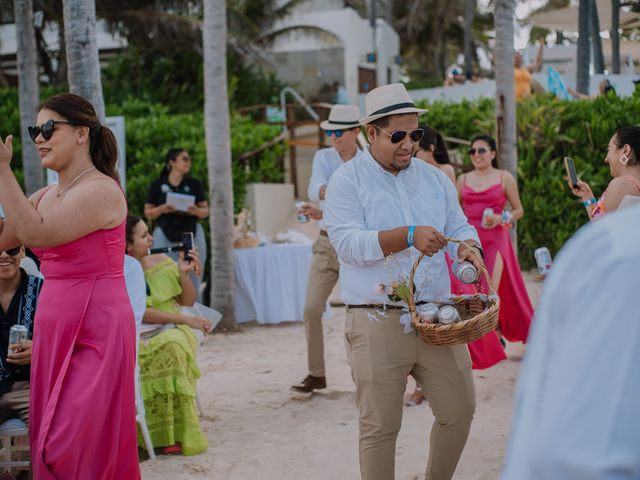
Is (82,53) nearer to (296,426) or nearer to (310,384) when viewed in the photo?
(310,384)

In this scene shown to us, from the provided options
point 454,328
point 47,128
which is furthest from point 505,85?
point 47,128

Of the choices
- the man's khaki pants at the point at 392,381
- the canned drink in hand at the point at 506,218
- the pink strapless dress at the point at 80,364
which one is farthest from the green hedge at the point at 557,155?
the pink strapless dress at the point at 80,364

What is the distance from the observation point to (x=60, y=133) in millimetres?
3455

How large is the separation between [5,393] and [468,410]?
2.34m

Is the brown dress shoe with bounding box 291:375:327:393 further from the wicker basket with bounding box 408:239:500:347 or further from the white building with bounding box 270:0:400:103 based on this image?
the white building with bounding box 270:0:400:103

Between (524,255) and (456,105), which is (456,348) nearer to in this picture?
(524,255)

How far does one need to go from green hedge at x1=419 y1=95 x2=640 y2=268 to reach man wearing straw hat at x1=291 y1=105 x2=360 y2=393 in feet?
18.2

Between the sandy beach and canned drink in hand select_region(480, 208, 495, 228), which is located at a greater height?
canned drink in hand select_region(480, 208, 495, 228)

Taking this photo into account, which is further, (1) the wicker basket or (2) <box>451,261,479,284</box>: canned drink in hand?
(2) <box>451,261,479,284</box>: canned drink in hand

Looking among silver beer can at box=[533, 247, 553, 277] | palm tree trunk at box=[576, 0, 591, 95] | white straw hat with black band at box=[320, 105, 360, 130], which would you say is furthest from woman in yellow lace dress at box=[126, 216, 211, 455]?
palm tree trunk at box=[576, 0, 591, 95]

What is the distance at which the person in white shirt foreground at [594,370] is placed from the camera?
1.13m

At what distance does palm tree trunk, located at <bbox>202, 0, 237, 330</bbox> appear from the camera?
393 inches

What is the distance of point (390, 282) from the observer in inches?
145

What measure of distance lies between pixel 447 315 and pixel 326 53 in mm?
24676
